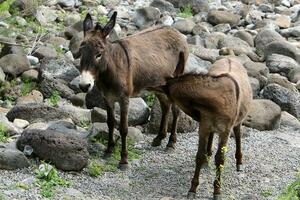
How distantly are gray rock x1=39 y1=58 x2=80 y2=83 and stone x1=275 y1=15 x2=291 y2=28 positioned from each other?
28.5 ft

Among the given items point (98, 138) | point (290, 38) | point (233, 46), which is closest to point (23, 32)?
point (233, 46)

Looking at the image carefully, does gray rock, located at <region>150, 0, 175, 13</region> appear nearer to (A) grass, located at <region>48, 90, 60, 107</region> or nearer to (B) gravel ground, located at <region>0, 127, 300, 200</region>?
(A) grass, located at <region>48, 90, 60, 107</region>

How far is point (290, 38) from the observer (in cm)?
1911

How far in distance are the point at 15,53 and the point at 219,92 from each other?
6.12m

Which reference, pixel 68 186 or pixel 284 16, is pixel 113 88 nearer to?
pixel 68 186

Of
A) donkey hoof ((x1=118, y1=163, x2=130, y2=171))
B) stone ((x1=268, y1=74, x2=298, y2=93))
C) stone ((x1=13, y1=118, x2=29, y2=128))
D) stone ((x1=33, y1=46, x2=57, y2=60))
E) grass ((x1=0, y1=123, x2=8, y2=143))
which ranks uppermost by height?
grass ((x1=0, y1=123, x2=8, y2=143))

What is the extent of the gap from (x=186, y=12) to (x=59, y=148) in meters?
11.9

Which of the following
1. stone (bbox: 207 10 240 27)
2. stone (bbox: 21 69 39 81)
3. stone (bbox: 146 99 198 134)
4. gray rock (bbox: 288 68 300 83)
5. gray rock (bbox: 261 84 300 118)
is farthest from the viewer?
stone (bbox: 207 10 240 27)

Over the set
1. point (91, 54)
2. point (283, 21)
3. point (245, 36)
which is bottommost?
point (283, 21)

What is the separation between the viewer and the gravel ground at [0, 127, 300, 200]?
861 cm

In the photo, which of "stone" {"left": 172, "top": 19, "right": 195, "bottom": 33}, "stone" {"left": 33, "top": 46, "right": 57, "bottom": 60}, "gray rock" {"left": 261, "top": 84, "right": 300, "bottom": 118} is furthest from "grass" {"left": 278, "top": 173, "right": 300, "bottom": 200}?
"stone" {"left": 172, "top": 19, "right": 195, "bottom": 33}

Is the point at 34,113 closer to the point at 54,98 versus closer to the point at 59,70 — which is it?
the point at 54,98

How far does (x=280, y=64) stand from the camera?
15641mm

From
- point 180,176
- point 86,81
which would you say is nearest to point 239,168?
point 180,176
